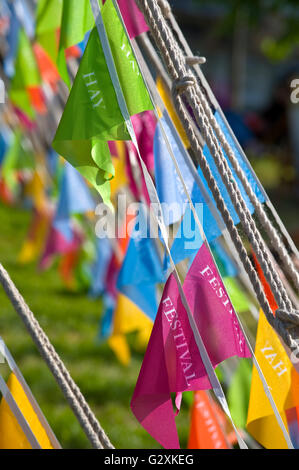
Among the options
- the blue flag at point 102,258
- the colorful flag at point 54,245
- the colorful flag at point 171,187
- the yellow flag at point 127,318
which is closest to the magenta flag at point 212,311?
the colorful flag at point 171,187

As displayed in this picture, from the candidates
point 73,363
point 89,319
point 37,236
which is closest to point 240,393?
point 73,363

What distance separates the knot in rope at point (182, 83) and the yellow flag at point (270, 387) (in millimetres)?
435

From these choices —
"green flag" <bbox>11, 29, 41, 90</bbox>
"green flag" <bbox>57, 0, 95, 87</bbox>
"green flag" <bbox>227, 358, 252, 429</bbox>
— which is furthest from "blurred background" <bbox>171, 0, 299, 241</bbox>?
"green flag" <bbox>11, 29, 41, 90</bbox>

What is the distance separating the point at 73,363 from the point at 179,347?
1652mm

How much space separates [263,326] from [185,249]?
0.66 ft

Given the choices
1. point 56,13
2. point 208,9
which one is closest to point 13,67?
point 56,13

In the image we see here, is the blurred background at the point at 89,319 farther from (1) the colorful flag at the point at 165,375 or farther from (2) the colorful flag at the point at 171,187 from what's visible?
(1) the colorful flag at the point at 165,375

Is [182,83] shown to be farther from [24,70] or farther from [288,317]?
[24,70]

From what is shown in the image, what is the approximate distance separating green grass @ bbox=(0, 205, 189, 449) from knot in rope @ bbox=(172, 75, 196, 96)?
2.01 feet

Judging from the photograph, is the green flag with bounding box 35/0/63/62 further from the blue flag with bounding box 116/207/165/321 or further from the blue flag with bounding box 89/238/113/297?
the blue flag with bounding box 89/238/113/297

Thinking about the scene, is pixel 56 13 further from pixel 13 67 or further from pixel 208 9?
pixel 208 9

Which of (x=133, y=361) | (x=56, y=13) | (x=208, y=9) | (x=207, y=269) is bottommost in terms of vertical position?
(x=133, y=361)

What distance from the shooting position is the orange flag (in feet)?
4.48

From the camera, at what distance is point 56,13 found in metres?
1.60
